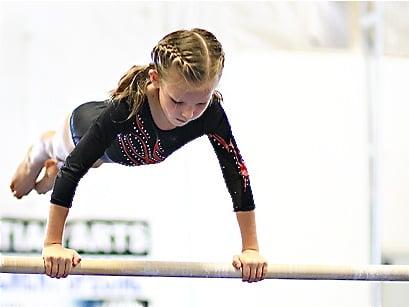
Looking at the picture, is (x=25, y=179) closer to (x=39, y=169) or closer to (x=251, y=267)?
(x=39, y=169)

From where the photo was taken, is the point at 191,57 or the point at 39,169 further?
the point at 39,169

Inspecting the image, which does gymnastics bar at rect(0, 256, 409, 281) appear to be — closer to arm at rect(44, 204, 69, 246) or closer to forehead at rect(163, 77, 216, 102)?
arm at rect(44, 204, 69, 246)

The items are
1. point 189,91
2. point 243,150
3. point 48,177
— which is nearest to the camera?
point 189,91

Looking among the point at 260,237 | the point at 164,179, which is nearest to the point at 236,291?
the point at 260,237

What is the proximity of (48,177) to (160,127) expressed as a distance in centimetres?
34

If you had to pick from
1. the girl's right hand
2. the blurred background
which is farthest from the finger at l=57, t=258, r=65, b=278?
the blurred background

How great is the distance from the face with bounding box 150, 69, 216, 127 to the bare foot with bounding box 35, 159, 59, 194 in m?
0.41

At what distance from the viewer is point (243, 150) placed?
95.7 inches

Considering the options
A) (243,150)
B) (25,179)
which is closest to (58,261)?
(25,179)

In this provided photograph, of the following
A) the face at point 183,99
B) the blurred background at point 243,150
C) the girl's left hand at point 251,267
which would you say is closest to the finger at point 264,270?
the girl's left hand at point 251,267

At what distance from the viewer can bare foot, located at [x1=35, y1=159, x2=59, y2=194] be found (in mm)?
1548

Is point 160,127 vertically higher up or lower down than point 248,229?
higher up

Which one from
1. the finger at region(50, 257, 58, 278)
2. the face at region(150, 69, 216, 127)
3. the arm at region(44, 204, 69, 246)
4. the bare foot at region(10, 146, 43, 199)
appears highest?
the face at region(150, 69, 216, 127)

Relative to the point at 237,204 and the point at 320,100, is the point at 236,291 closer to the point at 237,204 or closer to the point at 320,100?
the point at 320,100
